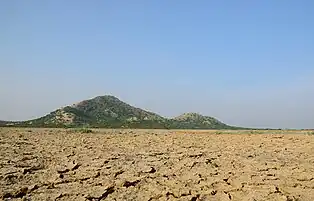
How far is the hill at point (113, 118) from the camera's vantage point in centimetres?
2750

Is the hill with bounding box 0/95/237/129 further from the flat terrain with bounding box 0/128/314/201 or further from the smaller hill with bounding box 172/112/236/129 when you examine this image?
the flat terrain with bounding box 0/128/314/201

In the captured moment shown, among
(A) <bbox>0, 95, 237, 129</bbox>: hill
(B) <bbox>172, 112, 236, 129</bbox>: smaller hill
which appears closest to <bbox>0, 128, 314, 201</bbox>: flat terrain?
(A) <bbox>0, 95, 237, 129</bbox>: hill

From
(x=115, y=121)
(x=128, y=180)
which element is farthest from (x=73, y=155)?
(x=115, y=121)

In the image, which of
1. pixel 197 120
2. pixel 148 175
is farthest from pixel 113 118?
pixel 148 175

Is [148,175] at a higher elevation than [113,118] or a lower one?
→ lower

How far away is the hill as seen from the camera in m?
27.5

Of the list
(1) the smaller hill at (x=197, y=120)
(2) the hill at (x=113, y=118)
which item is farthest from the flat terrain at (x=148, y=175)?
(1) the smaller hill at (x=197, y=120)

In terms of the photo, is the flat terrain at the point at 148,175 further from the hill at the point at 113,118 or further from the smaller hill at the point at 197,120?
the smaller hill at the point at 197,120

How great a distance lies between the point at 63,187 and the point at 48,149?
3785 millimetres

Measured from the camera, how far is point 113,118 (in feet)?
99.2

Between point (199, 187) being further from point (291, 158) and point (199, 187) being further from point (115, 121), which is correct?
point (115, 121)

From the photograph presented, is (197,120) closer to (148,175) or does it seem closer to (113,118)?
(113,118)

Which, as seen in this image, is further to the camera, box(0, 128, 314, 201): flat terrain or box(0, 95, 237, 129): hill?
box(0, 95, 237, 129): hill

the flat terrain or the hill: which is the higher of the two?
the hill
